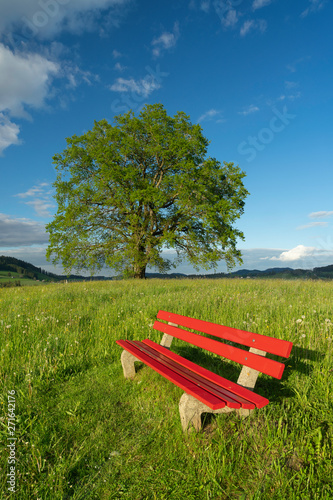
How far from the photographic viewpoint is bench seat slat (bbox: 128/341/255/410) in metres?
2.54

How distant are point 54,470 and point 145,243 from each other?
15795mm

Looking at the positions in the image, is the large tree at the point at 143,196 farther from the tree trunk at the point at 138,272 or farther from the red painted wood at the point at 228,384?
the red painted wood at the point at 228,384

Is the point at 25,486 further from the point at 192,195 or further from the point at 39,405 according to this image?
the point at 192,195

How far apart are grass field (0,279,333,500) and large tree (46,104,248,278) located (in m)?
12.5

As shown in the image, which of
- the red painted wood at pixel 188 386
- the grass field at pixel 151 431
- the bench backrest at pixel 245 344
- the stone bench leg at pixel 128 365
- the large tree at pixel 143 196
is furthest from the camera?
the large tree at pixel 143 196

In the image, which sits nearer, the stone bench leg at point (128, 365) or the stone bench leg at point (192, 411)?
the stone bench leg at point (192, 411)

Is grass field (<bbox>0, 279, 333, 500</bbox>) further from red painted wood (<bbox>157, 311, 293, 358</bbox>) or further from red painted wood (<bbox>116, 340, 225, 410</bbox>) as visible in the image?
A: red painted wood (<bbox>157, 311, 293, 358</bbox>)

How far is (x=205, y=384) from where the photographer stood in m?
3.02

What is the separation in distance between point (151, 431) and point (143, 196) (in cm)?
1541

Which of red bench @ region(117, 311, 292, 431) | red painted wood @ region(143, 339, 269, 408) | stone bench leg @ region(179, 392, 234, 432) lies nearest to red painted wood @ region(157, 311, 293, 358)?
red bench @ region(117, 311, 292, 431)

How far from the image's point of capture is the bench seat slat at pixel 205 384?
254cm

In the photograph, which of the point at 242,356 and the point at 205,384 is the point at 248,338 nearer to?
the point at 242,356

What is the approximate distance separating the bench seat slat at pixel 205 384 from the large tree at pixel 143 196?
12968mm

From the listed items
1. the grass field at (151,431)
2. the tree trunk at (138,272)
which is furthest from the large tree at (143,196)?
the grass field at (151,431)
